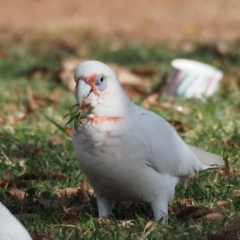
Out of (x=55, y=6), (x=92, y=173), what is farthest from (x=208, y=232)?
(x=55, y=6)

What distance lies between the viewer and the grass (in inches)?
129

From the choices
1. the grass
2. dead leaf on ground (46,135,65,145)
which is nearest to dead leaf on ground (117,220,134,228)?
the grass

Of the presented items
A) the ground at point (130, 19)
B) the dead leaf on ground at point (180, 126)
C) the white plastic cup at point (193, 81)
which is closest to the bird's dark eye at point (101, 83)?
the dead leaf on ground at point (180, 126)

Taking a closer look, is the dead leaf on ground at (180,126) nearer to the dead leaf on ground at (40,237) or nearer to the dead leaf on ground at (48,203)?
the dead leaf on ground at (48,203)

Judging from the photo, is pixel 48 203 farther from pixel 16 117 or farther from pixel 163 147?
pixel 16 117

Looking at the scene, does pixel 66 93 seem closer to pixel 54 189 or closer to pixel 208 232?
pixel 54 189

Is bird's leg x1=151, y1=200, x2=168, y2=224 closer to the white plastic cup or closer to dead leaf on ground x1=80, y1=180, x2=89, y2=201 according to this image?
dead leaf on ground x1=80, y1=180, x2=89, y2=201

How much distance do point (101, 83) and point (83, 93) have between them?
10 cm

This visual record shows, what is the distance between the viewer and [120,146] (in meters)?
3.14

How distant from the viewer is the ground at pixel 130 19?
9336mm

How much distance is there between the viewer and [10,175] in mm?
4188

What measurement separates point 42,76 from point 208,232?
14.4 ft

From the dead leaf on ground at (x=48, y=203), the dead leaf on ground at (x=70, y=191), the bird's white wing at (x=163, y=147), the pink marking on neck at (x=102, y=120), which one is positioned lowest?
the dead leaf on ground at (x=70, y=191)

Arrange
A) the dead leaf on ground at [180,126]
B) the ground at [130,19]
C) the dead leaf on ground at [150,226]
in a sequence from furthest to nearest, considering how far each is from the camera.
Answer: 1. the ground at [130,19]
2. the dead leaf on ground at [180,126]
3. the dead leaf on ground at [150,226]
